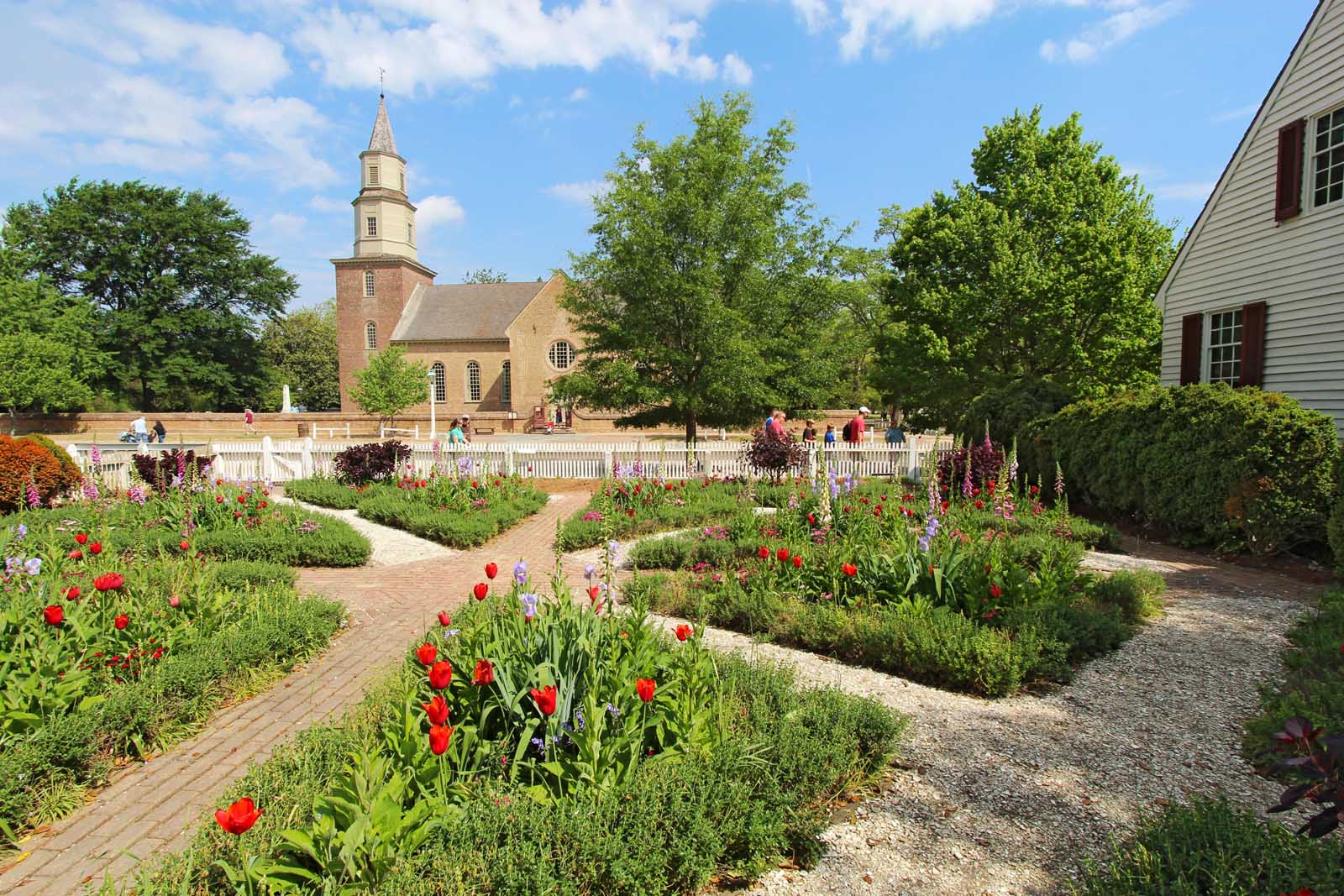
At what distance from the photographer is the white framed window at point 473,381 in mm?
51469

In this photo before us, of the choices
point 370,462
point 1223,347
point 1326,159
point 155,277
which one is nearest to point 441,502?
point 370,462

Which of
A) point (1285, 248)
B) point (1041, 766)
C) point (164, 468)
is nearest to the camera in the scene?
point (1041, 766)

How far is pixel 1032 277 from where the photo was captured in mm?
15773

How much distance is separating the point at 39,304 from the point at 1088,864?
54195 mm

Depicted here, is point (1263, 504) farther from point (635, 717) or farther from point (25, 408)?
point (25, 408)

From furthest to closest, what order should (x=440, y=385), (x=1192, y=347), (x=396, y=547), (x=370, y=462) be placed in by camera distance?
(x=440, y=385), (x=370, y=462), (x=1192, y=347), (x=396, y=547)

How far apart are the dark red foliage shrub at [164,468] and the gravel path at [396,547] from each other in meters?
2.26

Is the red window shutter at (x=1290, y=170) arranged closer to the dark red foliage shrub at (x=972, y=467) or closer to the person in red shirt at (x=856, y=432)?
the dark red foliage shrub at (x=972, y=467)

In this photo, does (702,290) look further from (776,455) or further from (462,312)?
(462,312)

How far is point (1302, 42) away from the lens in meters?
10.5

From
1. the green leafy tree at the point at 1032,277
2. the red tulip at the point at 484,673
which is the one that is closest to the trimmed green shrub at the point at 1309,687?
the red tulip at the point at 484,673

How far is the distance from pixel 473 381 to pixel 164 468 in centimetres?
4323

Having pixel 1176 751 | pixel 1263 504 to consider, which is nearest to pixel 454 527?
pixel 1176 751

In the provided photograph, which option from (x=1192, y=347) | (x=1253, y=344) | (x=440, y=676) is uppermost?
(x=1192, y=347)
